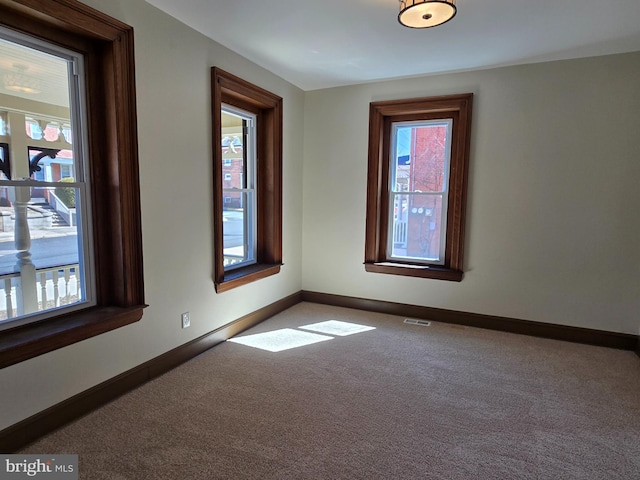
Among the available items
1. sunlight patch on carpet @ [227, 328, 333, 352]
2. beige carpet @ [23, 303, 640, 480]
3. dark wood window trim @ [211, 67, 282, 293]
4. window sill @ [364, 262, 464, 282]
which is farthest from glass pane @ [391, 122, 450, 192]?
sunlight patch on carpet @ [227, 328, 333, 352]

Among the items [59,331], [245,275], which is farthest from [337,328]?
[59,331]

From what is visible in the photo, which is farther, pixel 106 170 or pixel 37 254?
pixel 106 170

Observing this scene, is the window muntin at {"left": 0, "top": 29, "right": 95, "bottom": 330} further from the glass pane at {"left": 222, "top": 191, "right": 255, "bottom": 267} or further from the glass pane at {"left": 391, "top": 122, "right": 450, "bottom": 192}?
the glass pane at {"left": 391, "top": 122, "right": 450, "bottom": 192}

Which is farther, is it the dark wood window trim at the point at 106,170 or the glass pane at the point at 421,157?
the glass pane at the point at 421,157

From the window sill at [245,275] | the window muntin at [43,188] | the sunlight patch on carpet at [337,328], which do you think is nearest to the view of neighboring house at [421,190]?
the sunlight patch on carpet at [337,328]

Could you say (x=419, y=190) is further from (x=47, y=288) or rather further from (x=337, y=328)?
(x=47, y=288)

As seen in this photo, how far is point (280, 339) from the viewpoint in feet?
10.9

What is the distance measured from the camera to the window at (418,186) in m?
3.68

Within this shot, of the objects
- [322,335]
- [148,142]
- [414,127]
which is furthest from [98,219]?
→ [414,127]

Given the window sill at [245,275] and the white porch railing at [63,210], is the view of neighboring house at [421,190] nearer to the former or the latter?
the window sill at [245,275]

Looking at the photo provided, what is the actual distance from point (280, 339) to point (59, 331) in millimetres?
1764

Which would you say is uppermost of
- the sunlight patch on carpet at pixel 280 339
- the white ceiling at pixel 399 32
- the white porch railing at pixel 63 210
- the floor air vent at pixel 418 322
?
the white ceiling at pixel 399 32

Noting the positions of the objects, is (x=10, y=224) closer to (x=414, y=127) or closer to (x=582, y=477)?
(x=582, y=477)

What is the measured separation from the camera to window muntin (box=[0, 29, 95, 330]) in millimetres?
1935
